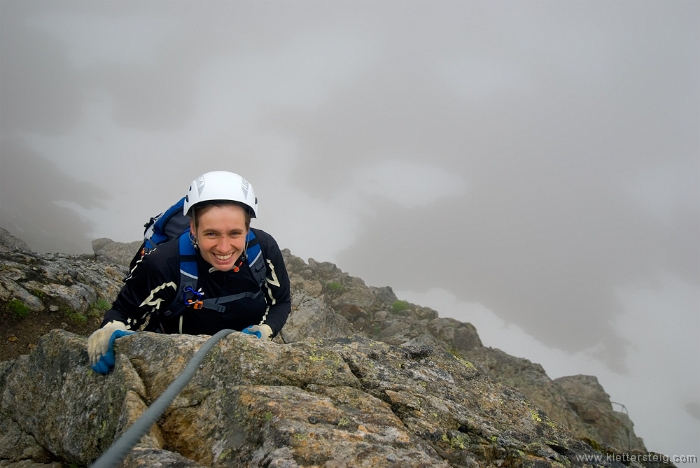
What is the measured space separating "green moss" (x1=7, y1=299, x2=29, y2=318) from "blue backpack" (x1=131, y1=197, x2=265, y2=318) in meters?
9.11

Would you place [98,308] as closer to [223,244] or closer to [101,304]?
[101,304]

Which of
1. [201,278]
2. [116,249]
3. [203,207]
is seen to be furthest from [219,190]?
[116,249]

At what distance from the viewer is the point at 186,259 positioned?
6.18m

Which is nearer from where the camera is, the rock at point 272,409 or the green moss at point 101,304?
the rock at point 272,409

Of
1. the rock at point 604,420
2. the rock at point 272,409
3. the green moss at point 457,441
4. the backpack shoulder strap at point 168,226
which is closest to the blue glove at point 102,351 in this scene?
the rock at point 272,409

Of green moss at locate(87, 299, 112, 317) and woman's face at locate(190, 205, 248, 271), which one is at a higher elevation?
woman's face at locate(190, 205, 248, 271)

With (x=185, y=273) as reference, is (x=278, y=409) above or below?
below

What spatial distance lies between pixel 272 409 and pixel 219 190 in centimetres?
354

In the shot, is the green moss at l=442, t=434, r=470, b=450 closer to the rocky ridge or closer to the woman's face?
the rocky ridge

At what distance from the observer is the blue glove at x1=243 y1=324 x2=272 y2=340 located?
6738 mm

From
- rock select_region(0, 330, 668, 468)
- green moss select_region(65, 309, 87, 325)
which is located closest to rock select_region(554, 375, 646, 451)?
rock select_region(0, 330, 668, 468)

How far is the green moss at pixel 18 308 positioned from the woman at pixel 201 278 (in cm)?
996

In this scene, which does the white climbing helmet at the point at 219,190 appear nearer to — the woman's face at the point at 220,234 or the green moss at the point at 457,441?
the woman's face at the point at 220,234

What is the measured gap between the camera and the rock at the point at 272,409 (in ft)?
12.8
